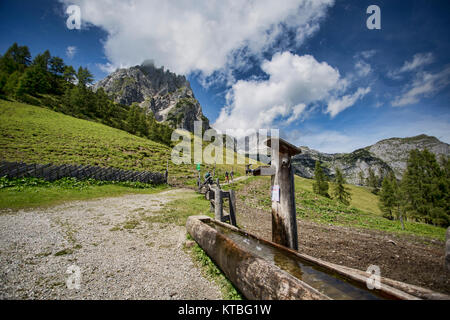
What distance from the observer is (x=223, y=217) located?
8.95 meters

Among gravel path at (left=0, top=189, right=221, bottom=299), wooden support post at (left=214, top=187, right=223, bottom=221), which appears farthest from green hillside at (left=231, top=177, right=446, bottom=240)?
gravel path at (left=0, top=189, right=221, bottom=299)

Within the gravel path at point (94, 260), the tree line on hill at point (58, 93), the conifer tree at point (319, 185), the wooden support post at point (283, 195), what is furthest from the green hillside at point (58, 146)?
the conifer tree at point (319, 185)

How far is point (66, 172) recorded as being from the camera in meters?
16.1

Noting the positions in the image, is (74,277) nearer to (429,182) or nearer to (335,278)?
(335,278)

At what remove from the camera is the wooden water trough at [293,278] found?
2.37m

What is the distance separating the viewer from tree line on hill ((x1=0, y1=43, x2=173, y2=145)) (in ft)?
193

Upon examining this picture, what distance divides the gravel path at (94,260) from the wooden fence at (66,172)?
25.3 ft

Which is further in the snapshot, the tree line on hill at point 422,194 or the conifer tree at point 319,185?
the conifer tree at point 319,185

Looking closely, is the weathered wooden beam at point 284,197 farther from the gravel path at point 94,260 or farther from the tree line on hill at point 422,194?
the tree line on hill at point 422,194

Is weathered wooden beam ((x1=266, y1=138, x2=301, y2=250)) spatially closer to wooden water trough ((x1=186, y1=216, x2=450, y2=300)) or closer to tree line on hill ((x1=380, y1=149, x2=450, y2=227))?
wooden water trough ((x1=186, y1=216, x2=450, y2=300))

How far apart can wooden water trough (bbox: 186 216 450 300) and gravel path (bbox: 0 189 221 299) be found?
0.95m

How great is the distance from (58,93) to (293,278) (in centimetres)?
11129

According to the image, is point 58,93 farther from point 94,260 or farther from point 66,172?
point 94,260
